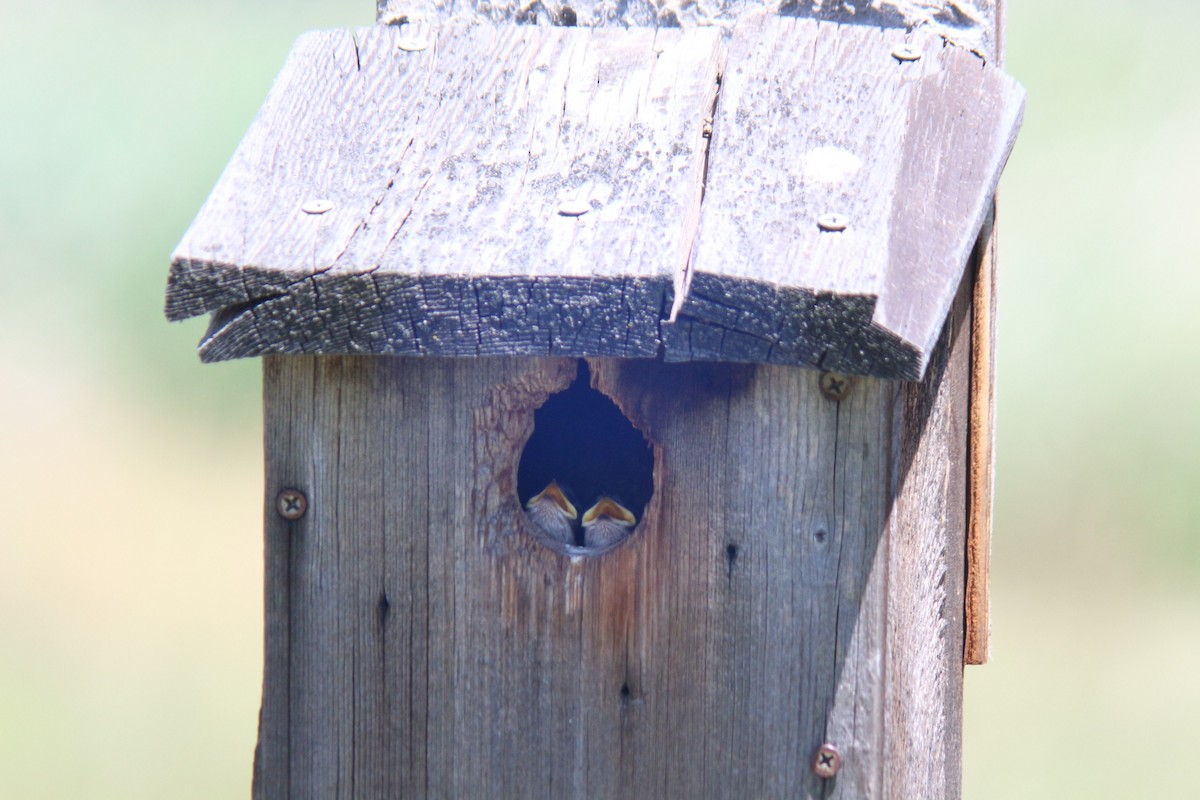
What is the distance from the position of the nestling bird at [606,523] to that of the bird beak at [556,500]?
3cm

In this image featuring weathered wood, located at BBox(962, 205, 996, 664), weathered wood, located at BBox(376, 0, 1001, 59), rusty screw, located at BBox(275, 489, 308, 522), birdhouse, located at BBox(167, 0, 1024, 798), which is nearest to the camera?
birdhouse, located at BBox(167, 0, 1024, 798)

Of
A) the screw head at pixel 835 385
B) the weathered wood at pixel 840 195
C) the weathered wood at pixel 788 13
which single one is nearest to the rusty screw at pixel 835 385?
the screw head at pixel 835 385

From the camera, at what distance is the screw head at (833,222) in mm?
1734

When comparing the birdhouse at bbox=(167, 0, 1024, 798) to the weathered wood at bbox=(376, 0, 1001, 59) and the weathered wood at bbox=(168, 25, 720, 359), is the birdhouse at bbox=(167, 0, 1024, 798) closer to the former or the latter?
the weathered wood at bbox=(168, 25, 720, 359)

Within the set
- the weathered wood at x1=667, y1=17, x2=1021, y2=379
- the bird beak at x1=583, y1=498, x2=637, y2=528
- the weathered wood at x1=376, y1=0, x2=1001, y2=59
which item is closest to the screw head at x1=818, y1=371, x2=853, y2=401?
the weathered wood at x1=667, y1=17, x2=1021, y2=379

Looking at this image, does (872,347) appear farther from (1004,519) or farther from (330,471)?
(1004,519)

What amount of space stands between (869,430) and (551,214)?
0.53 m

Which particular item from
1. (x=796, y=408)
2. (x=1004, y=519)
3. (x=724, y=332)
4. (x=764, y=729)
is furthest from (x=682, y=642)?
(x=1004, y=519)

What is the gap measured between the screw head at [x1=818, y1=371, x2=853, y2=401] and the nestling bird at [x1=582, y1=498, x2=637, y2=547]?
0.38m

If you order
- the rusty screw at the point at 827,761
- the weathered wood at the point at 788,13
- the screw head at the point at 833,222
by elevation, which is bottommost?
the rusty screw at the point at 827,761

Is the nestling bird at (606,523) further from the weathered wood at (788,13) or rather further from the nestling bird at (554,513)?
the weathered wood at (788,13)

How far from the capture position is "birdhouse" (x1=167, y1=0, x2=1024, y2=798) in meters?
1.79

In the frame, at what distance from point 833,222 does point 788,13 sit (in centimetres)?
71

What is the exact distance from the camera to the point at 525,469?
2.37 m
